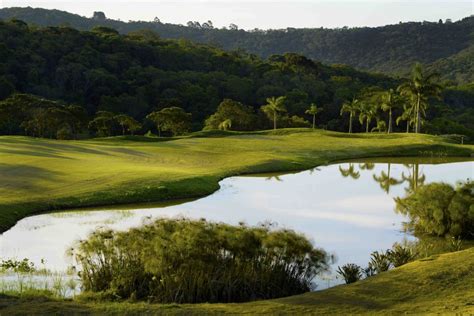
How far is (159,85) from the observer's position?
416 feet

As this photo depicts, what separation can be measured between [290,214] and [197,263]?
1520 centimetres

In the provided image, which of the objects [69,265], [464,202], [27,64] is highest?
[27,64]

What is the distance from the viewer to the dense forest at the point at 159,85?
359 ft

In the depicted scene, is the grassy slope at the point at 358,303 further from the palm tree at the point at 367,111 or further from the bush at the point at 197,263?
the palm tree at the point at 367,111

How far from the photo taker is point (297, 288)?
1820cm

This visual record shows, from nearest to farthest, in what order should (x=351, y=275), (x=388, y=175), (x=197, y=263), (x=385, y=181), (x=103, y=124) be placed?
1. (x=197, y=263)
2. (x=351, y=275)
3. (x=385, y=181)
4. (x=388, y=175)
5. (x=103, y=124)

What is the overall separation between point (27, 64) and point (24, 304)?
375 feet

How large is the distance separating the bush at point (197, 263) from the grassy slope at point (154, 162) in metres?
11.4

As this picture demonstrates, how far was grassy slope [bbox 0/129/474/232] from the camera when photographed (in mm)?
33531

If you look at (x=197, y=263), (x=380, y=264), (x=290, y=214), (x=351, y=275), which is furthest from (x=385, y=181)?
(x=197, y=263)

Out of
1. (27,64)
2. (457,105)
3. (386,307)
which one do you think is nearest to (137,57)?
(27,64)

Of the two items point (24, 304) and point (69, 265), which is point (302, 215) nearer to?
point (69, 265)

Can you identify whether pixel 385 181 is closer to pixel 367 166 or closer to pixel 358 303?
pixel 367 166

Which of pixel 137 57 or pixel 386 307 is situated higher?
pixel 137 57
